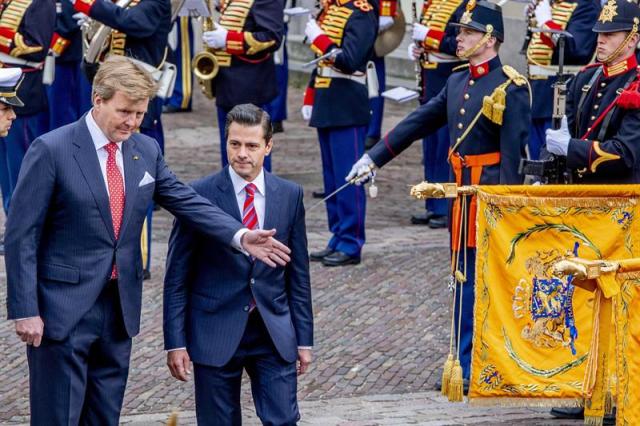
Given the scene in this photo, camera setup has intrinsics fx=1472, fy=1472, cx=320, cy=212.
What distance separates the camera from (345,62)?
1070 centimetres

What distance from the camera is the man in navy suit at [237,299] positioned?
20.1ft

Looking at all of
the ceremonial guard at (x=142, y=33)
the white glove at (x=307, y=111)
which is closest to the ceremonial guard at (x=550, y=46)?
the white glove at (x=307, y=111)

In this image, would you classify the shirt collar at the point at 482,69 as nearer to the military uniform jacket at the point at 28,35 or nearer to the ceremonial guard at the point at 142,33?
the ceremonial guard at the point at 142,33

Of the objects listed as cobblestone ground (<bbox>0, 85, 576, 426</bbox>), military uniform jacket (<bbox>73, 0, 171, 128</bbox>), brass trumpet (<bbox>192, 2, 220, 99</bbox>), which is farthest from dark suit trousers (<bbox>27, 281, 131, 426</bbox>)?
brass trumpet (<bbox>192, 2, 220, 99</bbox>)

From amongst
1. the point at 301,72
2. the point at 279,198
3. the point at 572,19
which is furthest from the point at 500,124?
the point at 301,72

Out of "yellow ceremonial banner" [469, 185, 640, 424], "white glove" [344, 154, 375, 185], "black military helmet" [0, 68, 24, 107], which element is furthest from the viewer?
"white glove" [344, 154, 375, 185]

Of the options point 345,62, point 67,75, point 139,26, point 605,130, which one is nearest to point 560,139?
point 605,130

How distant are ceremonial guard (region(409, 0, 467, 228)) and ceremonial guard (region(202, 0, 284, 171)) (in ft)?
4.21

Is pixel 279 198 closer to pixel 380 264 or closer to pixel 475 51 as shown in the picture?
pixel 475 51

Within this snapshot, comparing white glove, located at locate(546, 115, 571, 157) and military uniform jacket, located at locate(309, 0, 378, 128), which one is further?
military uniform jacket, located at locate(309, 0, 378, 128)

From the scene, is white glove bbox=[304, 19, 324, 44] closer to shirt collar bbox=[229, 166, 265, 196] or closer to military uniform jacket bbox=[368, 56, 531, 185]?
military uniform jacket bbox=[368, 56, 531, 185]

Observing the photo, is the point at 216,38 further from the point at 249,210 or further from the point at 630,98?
the point at 249,210

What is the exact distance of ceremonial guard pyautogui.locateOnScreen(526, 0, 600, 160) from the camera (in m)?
11.4

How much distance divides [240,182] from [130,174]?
0.47 metres
